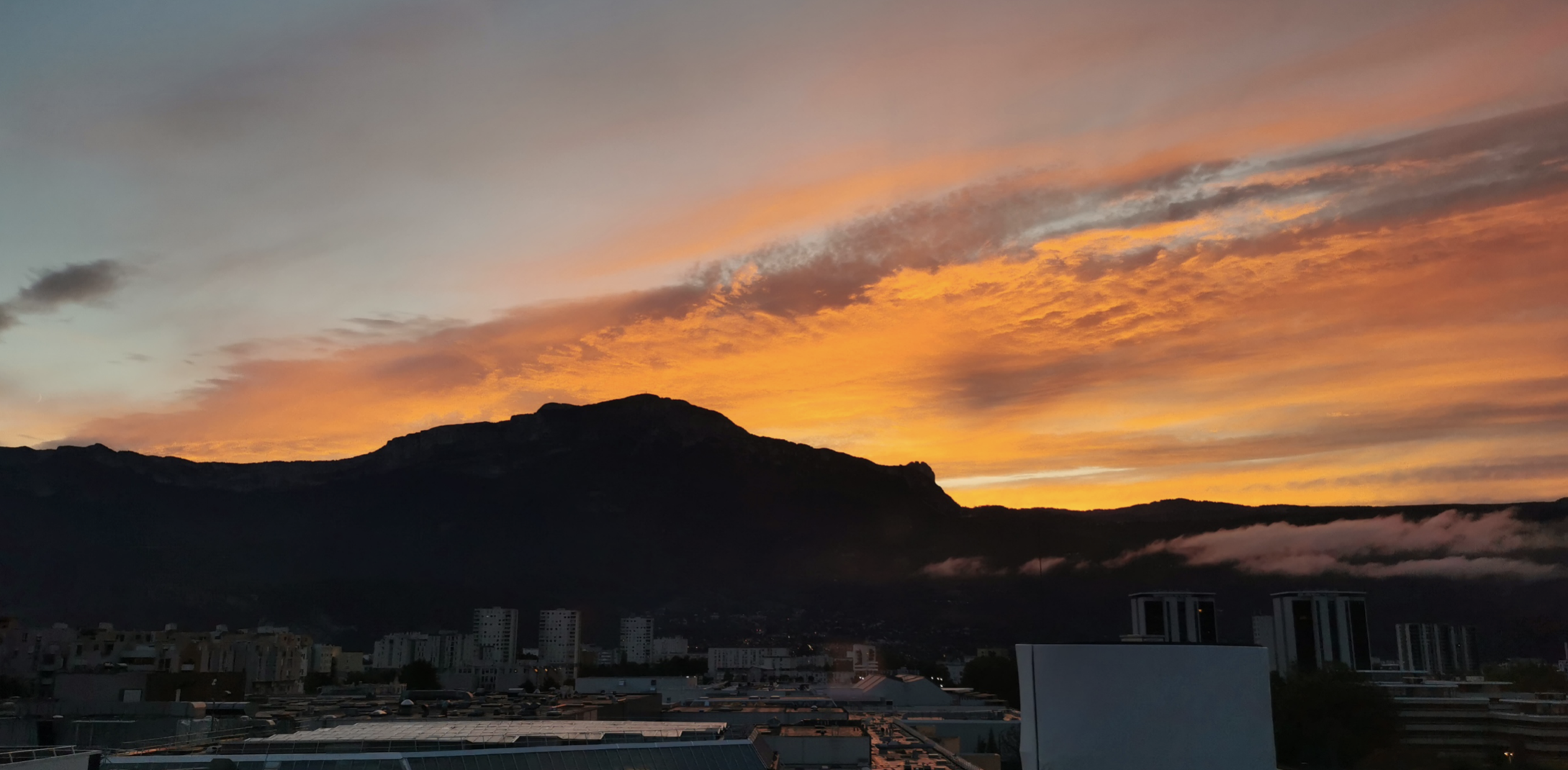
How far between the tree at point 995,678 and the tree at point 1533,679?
48.4m

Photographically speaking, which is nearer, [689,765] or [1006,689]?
[689,765]

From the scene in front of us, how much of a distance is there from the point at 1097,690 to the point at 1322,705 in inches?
2371

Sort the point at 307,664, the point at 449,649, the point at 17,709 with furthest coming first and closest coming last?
the point at 449,649 < the point at 307,664 < the point at 17,709

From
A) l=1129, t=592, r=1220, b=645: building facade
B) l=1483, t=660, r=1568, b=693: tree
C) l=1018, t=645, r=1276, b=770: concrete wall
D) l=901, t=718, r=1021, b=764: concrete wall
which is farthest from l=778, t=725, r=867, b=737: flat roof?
l=1129, t=592, r=1220, b=645: building facade

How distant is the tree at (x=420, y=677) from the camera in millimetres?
124412

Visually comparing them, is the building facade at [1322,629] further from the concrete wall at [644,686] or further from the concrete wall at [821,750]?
the concrete wall at [821,750]

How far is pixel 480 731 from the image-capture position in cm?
4300

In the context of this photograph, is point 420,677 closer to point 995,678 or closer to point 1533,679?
point 995,678

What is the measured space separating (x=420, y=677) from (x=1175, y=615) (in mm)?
115788

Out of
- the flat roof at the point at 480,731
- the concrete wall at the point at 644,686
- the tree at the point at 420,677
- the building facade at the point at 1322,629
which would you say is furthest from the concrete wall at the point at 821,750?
the building facade at the point at 1322,629

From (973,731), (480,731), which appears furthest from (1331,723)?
(480,731)

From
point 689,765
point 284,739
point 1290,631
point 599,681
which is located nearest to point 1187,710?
point 689,765

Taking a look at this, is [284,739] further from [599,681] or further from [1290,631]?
[1290,631]

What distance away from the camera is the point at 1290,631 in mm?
167250
